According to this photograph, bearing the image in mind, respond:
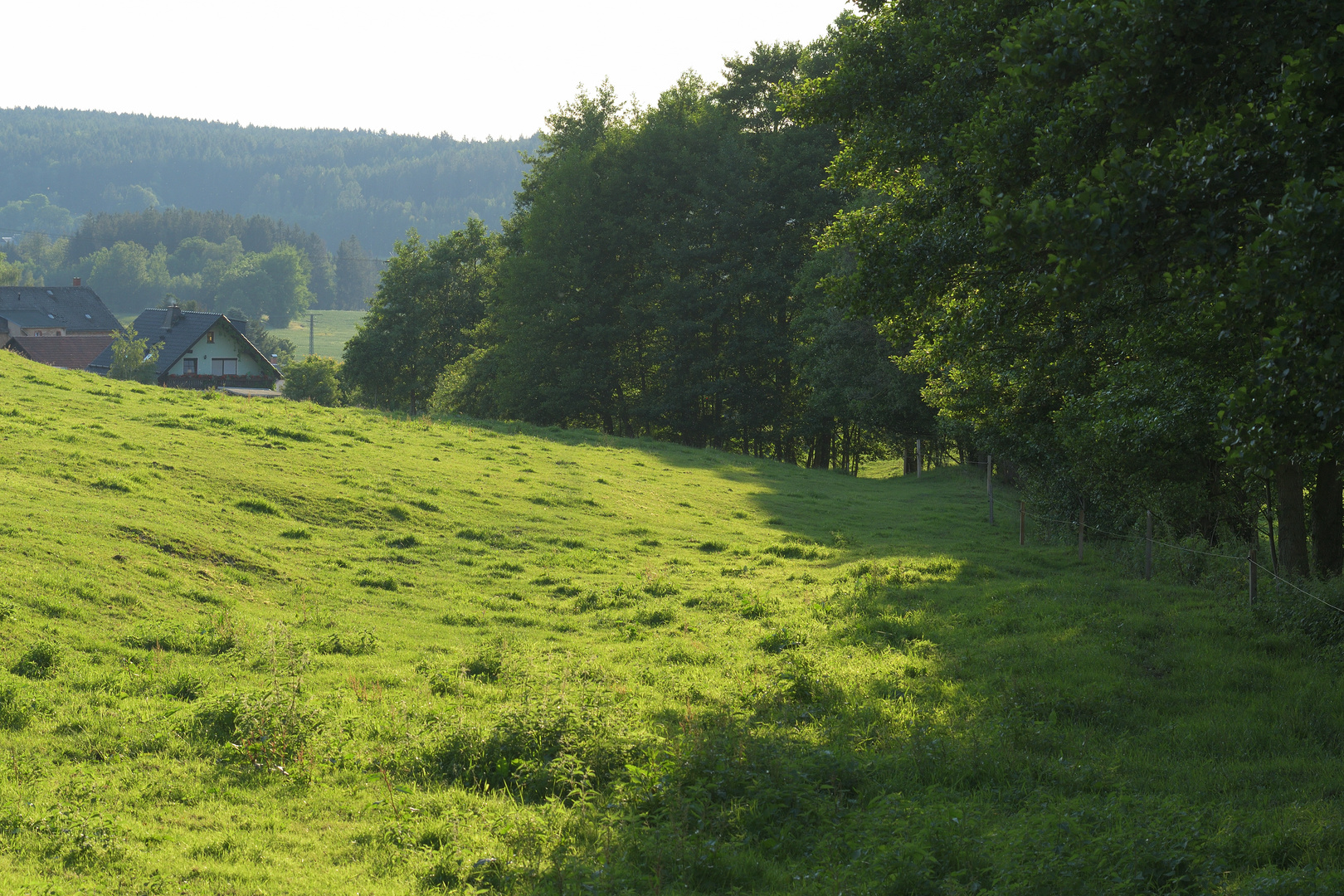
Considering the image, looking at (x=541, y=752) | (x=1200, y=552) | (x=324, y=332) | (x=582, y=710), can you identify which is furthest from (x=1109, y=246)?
(x=324, y=332)

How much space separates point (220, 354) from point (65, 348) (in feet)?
98.8

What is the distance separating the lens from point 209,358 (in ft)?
245

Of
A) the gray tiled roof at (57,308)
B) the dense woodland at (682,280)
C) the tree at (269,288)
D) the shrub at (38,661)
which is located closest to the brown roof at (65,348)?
the gray tiled roof at (57,308)

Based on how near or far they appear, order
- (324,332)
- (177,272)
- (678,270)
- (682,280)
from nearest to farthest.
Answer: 1. (682,280)
2. (678,270)
3. (324,332)
4. (177,272)

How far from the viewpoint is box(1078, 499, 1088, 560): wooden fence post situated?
63.9 ft

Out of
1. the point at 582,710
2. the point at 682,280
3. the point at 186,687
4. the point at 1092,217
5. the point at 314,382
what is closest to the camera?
the point at 1092,217

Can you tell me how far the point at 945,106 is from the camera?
13.9 metres

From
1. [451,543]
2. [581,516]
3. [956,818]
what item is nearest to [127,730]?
[956,818]

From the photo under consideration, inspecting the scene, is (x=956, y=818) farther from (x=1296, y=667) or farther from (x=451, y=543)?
(x=451, y=543)

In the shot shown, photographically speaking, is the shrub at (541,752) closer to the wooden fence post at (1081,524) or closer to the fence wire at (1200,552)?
the fence wire at (1200,552)

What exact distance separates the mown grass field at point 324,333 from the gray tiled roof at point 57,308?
2548 cm

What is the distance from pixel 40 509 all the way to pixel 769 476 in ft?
85.4

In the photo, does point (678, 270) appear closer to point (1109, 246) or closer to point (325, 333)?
point (1109, 246)

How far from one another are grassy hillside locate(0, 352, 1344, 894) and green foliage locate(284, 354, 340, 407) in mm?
57693
